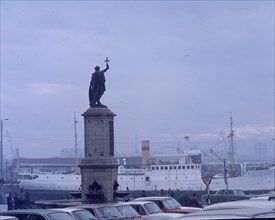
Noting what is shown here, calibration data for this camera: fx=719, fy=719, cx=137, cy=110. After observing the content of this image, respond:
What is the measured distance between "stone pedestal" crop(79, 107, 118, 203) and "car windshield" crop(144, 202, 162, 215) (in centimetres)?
928

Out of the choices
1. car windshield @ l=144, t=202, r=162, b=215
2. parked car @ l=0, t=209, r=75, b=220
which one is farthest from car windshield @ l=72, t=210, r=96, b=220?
car windshield @ l=144, t=202, r=162, b=215

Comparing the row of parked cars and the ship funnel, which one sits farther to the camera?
the ship funnel

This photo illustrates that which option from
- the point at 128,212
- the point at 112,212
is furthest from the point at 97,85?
the point at 112,212

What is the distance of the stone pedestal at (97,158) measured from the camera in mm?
33875

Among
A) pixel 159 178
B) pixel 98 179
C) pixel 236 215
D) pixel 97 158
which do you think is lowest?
pixel 236 215

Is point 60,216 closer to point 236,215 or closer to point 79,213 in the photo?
point 79,213

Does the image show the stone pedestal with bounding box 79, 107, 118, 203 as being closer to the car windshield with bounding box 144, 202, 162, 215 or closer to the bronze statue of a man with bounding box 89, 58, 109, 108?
the bronze statue of a man with bounding box 89, 58, 109, 108

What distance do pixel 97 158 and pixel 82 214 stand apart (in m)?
14.3

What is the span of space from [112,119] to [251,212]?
2726cm

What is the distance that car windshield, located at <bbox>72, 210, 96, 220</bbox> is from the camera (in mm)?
19375

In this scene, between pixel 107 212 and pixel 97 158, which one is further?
pixel 97 158

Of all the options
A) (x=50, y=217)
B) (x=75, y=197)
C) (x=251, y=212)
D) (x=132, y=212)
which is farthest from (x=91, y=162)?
(x=251, y=212)

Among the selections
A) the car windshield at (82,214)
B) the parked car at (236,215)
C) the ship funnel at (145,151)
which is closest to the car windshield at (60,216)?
the car windshield at (82,214)

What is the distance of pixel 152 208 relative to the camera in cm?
2439
